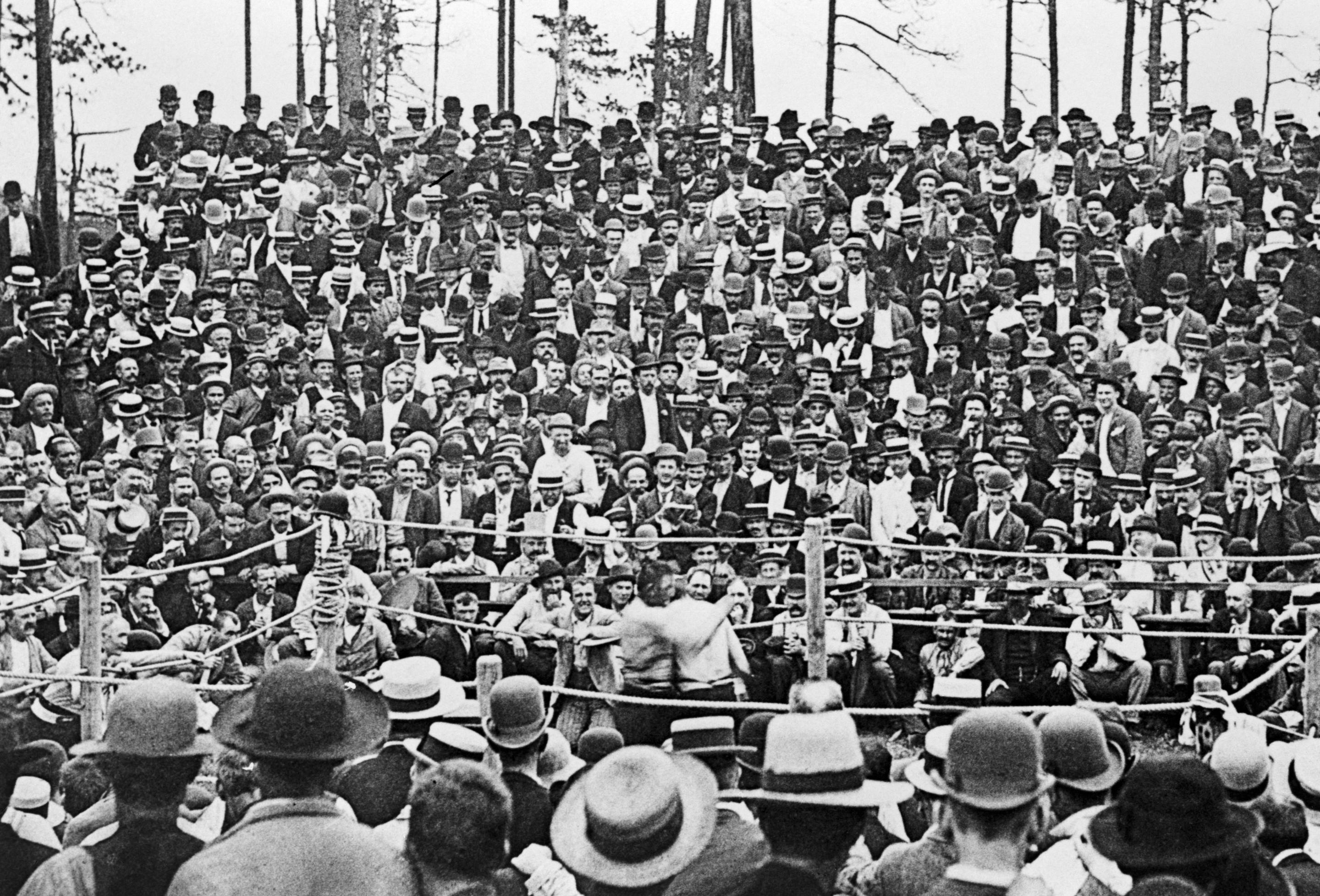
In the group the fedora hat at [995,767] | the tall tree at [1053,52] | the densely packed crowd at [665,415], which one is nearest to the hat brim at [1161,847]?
the fedora hat at [995,767]

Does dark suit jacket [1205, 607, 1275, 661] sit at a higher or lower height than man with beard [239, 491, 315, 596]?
lower

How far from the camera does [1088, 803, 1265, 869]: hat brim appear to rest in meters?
2.70

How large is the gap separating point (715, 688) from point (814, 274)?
21.9ft

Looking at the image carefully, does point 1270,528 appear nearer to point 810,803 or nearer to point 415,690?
point 415,690

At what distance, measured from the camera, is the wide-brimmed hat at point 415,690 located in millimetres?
5258

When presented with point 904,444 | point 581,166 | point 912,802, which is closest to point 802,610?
point 904,444

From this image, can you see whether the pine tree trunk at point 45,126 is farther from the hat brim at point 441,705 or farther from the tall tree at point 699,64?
the hat brim at point 441,705

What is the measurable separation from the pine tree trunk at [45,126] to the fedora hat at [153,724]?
57.7ft

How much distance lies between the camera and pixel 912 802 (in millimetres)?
6148

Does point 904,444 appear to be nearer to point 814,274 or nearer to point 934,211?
point 814,274

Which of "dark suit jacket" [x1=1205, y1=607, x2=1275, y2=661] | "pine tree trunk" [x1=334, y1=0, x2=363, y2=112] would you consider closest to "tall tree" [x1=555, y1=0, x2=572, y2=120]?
"pine tree trunk" [x1=334, y1=0, x2=363, y2=112]

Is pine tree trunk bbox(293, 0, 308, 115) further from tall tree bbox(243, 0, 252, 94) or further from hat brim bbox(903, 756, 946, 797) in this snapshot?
hat brim bbox(903, 756, 946, 797)

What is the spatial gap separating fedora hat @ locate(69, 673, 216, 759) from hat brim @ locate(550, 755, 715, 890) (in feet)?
2.36

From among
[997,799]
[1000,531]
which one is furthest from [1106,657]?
[997,799]
